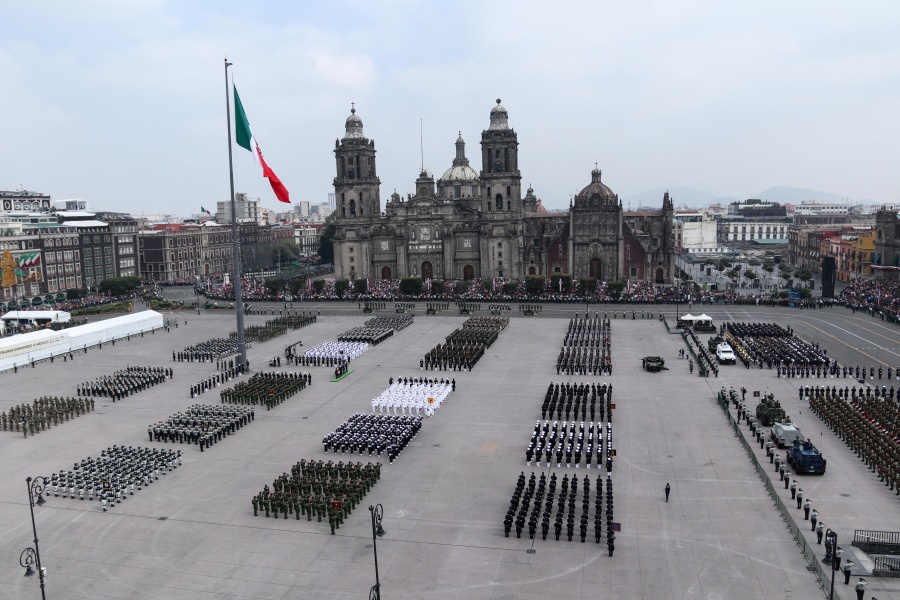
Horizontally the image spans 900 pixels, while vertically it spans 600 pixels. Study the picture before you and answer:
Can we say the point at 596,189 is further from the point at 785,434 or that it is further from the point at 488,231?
the point at 785,434

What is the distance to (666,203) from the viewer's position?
9756cm

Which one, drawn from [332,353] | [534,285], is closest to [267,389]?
[332,353]

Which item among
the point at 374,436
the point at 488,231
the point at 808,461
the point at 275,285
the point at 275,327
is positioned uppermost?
the point at 488,231

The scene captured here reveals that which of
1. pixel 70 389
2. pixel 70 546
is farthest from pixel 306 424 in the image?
pixel 70 389

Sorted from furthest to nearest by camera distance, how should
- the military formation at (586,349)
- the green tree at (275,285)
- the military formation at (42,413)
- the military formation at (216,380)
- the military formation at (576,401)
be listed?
the green tree at (275,285) → the military formation at (586,349) → the military formation at (216,380) → the military formation at (42,413) → the military formation at (576,401)

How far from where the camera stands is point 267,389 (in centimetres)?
4034

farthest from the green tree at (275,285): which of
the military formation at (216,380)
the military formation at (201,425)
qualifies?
the military formation at (201,425)

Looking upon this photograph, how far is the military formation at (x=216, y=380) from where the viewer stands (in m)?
41.5

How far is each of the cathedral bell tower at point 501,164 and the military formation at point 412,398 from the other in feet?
186

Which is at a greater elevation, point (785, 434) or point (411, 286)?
point (411, 286)

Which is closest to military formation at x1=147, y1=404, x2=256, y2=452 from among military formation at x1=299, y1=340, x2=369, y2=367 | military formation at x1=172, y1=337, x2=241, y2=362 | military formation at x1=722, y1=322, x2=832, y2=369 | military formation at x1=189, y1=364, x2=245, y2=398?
military formation at x1=189, y1=364, x2=245, y2=398

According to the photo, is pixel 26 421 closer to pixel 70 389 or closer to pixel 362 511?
pixel 70 389

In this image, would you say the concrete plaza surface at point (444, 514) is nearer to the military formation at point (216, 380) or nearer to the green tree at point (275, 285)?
the military formation at point (216, 380)

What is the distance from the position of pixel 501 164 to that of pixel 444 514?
74.6m
